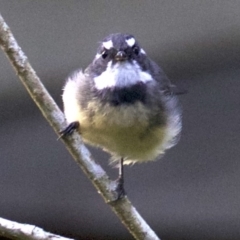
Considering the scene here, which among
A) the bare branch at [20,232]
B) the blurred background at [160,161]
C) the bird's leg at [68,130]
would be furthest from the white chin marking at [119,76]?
the blurred background at [160,161]

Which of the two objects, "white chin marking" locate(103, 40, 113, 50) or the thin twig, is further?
"white chin marking" locate(103, 40, 113, 50)

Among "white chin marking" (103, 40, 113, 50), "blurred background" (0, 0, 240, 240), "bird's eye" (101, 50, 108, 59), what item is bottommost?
"blurred background" (0, 0, 240, 240)

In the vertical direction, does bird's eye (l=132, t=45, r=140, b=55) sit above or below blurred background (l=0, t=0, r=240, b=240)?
above

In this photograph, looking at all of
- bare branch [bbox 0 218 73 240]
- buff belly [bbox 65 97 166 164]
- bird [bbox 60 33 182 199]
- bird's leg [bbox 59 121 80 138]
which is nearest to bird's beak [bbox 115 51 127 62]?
bird [bbox 60 33 182 199]

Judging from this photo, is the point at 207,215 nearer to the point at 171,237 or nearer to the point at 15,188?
the point at 171,237

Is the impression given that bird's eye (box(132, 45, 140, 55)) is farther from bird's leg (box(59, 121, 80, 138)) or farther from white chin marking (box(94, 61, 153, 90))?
bird's leg (box(59, 121, 80, 138))

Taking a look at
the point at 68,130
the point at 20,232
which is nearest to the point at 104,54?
the point at 68,130

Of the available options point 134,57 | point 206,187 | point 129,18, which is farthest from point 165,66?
point 134,57
